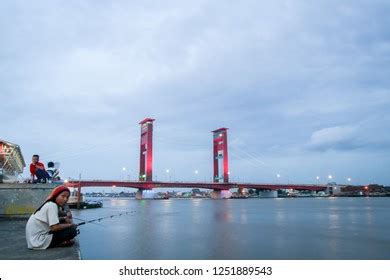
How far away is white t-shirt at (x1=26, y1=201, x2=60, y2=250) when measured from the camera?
17.1 feet

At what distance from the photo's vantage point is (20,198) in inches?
479

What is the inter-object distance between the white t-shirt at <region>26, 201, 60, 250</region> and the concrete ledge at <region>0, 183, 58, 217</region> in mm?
7051

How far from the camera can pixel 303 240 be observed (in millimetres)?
16578

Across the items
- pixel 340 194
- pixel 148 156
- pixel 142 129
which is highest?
pixel 142 129

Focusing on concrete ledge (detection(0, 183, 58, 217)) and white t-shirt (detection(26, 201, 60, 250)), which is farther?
concrete ledge (detection(0, 183, 58, 217))

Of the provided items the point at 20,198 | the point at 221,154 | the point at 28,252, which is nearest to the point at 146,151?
the point at 221,154

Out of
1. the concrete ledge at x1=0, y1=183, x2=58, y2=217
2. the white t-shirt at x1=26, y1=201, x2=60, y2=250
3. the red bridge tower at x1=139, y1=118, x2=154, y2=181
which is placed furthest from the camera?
the red bridge tower at x1=139, y1=118, x2=154, y2=181

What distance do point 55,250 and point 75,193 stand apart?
1890 inches

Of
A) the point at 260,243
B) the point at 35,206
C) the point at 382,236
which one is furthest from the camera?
the point at 382,236

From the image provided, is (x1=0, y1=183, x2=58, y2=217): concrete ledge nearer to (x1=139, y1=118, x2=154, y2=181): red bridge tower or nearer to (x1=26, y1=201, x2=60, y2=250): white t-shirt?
(x1=26, y1=201, x2=60, y2=250): white t-shirt

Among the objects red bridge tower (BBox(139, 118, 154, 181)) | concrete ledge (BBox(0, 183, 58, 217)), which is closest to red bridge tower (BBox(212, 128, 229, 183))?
red bridge tower (BBox(139, 118, 154, 181))
